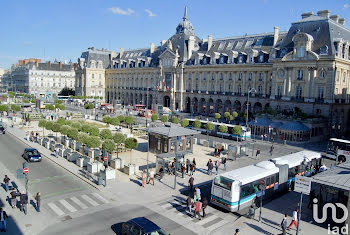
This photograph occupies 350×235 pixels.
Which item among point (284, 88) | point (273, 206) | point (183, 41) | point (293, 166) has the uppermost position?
point (183, 41)

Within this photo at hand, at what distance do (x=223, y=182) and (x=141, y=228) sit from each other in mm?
7513

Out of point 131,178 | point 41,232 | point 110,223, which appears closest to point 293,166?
point 131,178

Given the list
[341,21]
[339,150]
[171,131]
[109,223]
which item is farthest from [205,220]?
[341,21]

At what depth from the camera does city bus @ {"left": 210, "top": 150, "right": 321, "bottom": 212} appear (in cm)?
2080

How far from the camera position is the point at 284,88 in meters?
60.9

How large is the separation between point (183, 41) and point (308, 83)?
40.7m

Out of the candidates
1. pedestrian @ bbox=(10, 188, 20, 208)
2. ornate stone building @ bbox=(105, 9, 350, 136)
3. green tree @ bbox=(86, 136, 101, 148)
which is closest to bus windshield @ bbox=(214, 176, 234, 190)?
pedestrian @ bbox=(10, 188, 20, 208)

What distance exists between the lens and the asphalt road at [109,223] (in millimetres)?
18125

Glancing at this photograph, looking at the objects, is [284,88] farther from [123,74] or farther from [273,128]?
[123,74]

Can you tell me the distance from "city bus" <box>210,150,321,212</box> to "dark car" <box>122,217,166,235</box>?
6540mm

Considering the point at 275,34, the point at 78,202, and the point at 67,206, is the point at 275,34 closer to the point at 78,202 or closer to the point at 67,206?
the point at 78,202

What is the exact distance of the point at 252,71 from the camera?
230 feet

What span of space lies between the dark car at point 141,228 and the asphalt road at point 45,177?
31.0 ft
